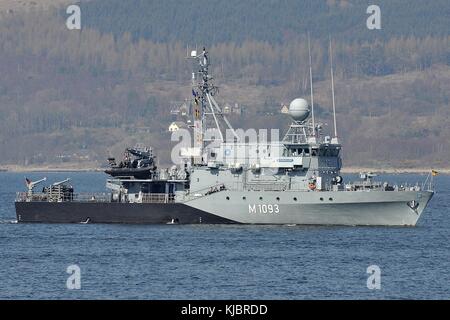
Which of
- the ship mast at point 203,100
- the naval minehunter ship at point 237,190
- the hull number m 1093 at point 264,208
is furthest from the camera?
the ship mast at point 203,100

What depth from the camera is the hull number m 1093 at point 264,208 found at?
209 ft

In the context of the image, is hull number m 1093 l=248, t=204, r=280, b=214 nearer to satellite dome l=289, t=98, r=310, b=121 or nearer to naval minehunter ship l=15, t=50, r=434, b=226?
naval minehunter ship l=15, t=50, r=434, b=226

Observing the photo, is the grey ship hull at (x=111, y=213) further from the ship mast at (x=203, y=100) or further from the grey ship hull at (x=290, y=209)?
the ship mast at (x=203, y=100)

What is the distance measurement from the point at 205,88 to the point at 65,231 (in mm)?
11932

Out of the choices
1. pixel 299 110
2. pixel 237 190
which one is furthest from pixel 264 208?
pixel 299 110

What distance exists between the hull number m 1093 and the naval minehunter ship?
0.18ft

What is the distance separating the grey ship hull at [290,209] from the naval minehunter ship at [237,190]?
2.2 inches

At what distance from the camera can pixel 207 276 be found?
154ft

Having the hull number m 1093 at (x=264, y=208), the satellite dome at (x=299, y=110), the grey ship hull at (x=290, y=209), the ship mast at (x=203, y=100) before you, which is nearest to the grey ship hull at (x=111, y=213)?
the grey ship hull at (x=290, y=209)

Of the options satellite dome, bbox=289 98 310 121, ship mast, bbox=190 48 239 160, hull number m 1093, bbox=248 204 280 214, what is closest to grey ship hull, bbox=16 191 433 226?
hull number m 1093, bbox=248 204 280 214

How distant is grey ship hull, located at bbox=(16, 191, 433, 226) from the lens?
62469 millimetres

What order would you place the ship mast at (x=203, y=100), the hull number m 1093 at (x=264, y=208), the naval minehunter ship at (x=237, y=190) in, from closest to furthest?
the naval minehunter ship at (x=237, y=190) → the hull number m 1093 at (x=264, y=208) → the ship mast at (x=203, y=100)

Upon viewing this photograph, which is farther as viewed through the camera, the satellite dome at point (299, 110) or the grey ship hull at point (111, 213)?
the grey ship hull at point (111, 213)
